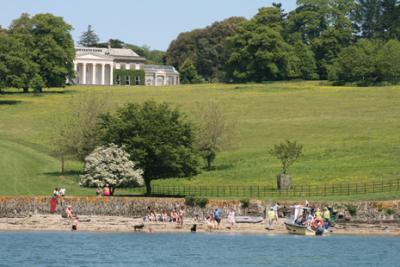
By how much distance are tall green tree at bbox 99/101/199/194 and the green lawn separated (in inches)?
182

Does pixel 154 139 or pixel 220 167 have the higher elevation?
pixel 154 139

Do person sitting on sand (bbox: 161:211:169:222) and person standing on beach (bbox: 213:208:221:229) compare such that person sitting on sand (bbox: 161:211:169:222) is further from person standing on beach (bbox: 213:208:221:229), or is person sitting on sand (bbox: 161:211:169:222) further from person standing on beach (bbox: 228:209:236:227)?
person standing on beach (bbox: 228:209:236:227)

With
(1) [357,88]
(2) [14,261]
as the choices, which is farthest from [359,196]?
(1) [357,88]

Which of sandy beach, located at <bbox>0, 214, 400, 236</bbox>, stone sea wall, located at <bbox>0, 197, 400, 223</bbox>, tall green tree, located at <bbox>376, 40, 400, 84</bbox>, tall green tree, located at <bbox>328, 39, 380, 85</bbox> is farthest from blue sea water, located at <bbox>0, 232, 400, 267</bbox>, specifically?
tall green tree, located at <bbox>328, 39, 380, 85</bbox>

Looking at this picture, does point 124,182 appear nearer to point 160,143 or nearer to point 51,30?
point 160,143

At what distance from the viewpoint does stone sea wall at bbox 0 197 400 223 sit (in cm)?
7119

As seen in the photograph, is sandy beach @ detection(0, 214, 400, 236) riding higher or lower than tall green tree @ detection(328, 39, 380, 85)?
lower

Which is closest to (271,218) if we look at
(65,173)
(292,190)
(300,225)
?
(300,225)

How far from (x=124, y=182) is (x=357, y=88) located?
7786 cm

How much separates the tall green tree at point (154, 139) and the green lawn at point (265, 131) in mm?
4611

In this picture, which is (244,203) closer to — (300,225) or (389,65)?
(300,225)

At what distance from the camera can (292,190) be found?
81.2m

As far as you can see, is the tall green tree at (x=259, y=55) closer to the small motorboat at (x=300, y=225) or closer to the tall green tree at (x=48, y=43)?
the tall green tree at (x=48, y=43)

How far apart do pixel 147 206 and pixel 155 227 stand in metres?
3.14
